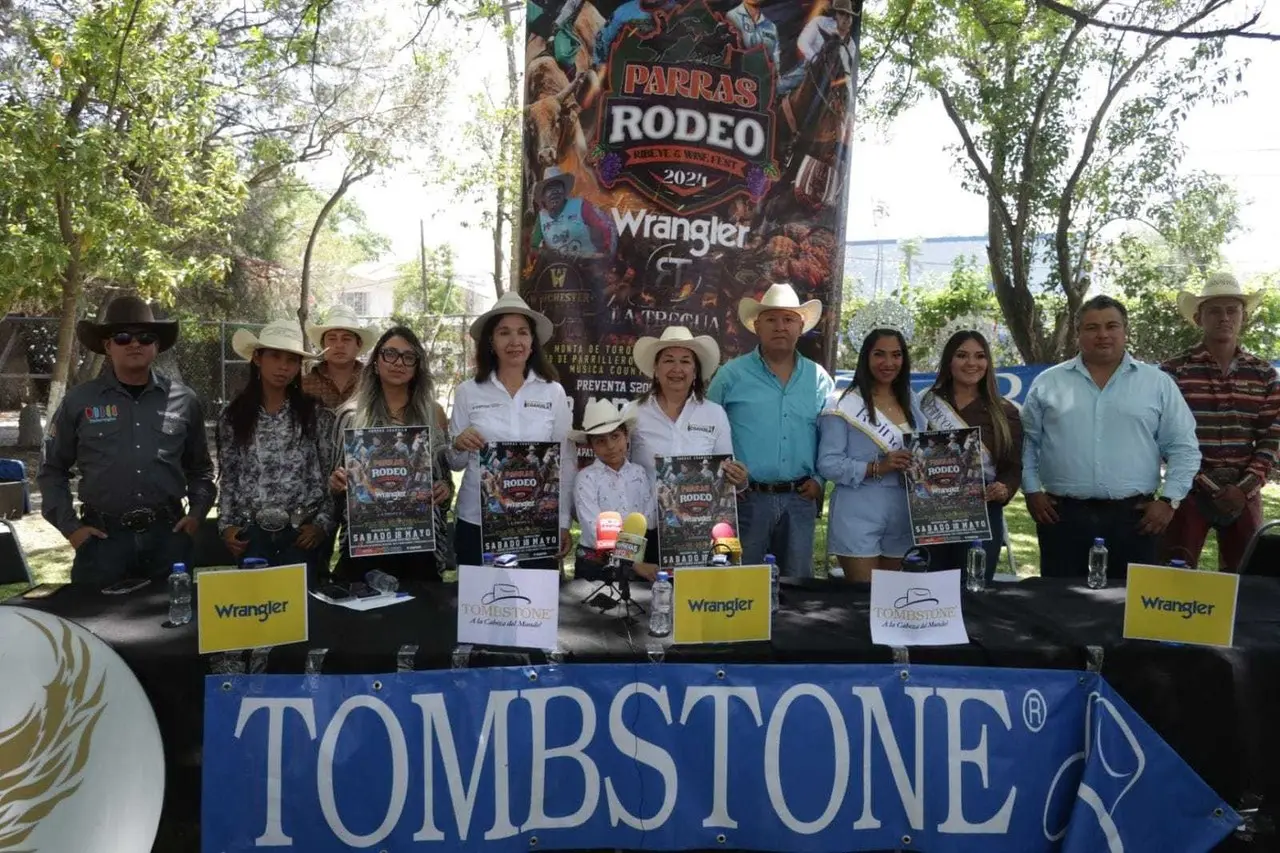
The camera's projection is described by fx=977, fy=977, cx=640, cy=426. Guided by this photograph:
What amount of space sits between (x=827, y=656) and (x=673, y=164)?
3399mm

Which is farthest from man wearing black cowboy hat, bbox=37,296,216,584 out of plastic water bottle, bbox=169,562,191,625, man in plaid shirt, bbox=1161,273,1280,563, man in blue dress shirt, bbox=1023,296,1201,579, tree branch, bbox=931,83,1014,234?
tree branch, bbox=931,83,1014,234

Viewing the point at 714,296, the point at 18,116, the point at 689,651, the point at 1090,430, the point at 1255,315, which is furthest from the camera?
the point at 1255,315

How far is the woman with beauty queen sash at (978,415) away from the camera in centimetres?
436

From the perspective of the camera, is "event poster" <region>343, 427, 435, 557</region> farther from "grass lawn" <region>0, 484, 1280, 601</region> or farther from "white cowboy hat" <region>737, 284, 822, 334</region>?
"grass lawn" <region>0, 484, 1280, 601</region>

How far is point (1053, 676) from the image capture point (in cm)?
305

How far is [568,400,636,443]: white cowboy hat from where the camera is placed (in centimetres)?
396

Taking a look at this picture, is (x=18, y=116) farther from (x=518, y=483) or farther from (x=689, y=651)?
(x=689, y=651)

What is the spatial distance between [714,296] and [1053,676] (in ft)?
10.7

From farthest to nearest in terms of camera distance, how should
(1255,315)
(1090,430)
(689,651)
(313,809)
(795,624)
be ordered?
(1255,315), (1090,430), (795,624), (689,651), (313,809)

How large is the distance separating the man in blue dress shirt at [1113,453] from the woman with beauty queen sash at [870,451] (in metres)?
0.69

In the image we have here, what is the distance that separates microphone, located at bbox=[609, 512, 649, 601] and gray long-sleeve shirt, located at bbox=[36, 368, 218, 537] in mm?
1949

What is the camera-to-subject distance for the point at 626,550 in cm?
335

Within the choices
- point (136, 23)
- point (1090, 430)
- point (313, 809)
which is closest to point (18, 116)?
point (136, 23)

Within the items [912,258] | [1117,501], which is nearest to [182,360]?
[1117,501]
